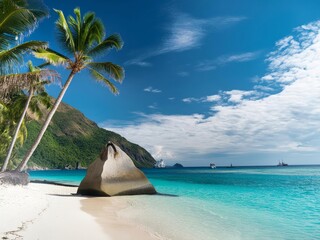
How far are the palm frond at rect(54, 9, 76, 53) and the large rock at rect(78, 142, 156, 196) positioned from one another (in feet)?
20.0

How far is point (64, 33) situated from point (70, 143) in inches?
5202

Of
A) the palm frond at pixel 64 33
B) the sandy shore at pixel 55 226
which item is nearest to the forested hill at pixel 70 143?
the palm frond at pixel 64 33

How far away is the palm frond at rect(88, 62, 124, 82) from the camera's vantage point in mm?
Result: 17078

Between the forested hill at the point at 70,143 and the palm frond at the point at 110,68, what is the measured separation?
328 feet

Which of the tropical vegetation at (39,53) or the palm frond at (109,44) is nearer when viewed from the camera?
the tropical vegetation at (39,53)

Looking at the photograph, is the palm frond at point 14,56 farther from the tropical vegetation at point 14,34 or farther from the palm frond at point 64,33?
the palm frond at point 64,33

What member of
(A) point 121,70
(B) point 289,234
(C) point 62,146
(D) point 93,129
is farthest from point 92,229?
(D) point 93,129

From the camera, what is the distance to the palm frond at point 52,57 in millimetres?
14750

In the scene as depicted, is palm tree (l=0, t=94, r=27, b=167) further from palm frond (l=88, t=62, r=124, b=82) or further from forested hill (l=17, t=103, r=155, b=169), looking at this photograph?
forested hill (l=17, t=103, r=155, b=169)

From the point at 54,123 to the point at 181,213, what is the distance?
151004 millimetres

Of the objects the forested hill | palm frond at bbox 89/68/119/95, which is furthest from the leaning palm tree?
the forested hill

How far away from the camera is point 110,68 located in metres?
17.2

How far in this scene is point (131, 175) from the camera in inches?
691

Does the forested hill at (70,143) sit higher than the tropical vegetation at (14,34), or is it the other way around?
the forested hill at (70,143)
